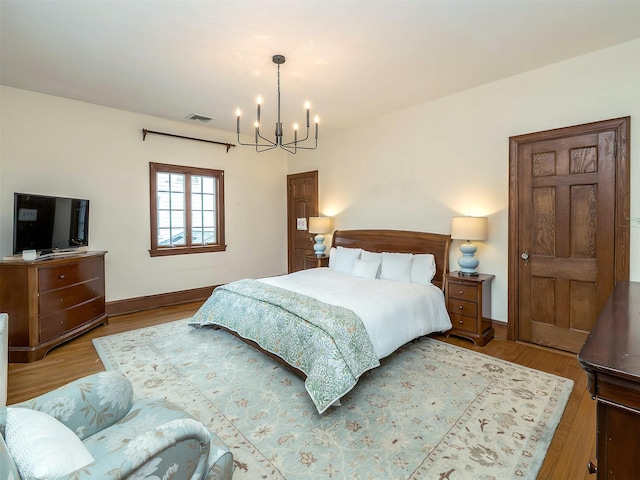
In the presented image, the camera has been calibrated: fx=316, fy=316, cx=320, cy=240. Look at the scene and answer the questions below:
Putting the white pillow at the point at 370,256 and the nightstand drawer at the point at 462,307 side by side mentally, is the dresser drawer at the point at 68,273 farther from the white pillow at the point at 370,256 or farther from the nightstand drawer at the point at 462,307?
the nightstand drawer at the point at 462,307

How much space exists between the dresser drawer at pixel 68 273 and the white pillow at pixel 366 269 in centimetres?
332

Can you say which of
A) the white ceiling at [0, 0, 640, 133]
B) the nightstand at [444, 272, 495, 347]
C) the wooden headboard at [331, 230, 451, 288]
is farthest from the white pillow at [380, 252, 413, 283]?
the white ceiling at [0, 0, 640, 133]

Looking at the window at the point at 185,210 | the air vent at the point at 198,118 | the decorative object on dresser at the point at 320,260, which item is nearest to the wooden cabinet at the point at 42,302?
the window at the point at 185,210

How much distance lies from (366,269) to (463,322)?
131 centimetres

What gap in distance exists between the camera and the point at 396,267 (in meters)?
4.02

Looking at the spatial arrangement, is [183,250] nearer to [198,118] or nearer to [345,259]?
[198,118]

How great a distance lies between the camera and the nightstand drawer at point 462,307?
348cm

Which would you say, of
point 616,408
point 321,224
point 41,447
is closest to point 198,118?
point 321,224

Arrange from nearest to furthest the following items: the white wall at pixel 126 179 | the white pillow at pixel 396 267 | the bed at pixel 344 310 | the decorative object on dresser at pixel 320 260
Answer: the bed at pixel 344 310 → the white wall at pixel 126 179 → the white pillow at pixel 396 267 → the decorative object on dresser at pixel 320 260

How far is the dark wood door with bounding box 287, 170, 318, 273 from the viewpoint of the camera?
19.5 feet

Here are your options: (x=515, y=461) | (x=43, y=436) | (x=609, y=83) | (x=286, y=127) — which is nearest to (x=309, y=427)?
(x=515, y=461)

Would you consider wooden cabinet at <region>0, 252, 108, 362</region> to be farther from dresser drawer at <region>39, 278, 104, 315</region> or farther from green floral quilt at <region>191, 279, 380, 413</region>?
green floral quilt at <region>191, 279, 380, 413</region>

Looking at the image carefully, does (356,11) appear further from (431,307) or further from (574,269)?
(574,269)

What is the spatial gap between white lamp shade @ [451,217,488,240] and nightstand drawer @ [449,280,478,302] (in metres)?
0.54
